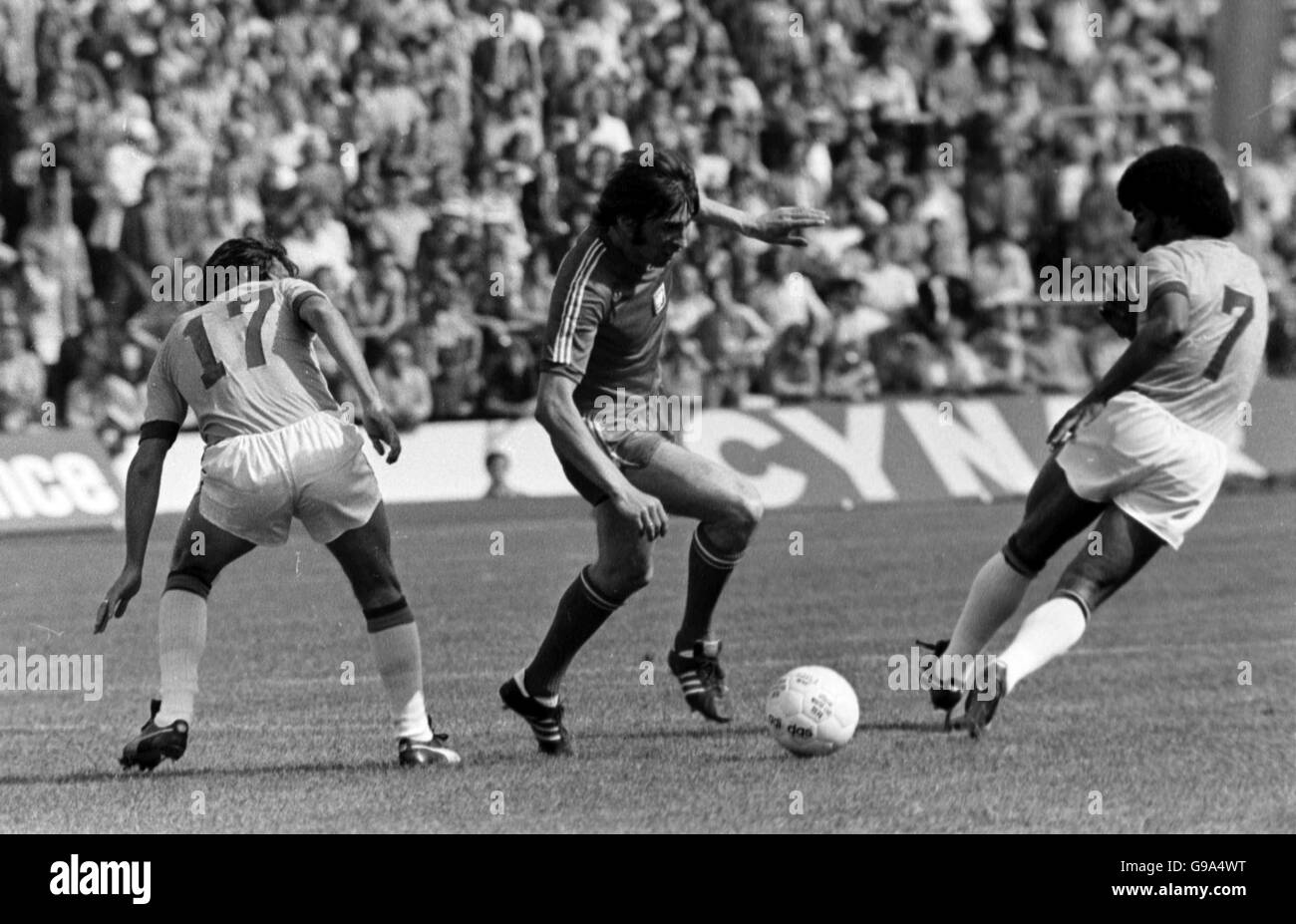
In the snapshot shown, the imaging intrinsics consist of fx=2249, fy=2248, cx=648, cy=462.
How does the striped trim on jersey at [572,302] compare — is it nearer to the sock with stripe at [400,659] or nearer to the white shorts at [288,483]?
the white shorts at [288,483]

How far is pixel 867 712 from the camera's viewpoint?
927 cm

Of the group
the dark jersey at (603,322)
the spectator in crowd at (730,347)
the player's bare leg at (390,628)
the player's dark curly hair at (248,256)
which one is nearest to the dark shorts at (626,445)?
the dark jersey at (603,322)

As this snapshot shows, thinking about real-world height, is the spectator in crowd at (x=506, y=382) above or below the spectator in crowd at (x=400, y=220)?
below

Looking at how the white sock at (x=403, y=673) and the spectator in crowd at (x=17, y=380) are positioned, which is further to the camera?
the spectator in crowd at (x=17, y=380)

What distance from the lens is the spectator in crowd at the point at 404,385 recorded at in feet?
61.4

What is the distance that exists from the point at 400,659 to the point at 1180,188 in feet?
10.8

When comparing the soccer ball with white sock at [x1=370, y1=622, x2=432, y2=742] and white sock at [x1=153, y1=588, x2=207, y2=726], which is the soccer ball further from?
white sock at [x1=153, y1=588, x2=207, y2=726]

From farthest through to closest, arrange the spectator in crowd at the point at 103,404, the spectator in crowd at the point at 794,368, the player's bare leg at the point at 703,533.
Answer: the spectator in crowd at the point at 794,368 < the spectator in crowd at the point at 103,404 < the player's bare leg at the point at 703,533

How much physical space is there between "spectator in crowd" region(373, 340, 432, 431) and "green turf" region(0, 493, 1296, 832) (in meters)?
2.45

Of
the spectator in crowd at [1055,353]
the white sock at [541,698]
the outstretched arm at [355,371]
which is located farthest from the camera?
the spectator in crowd at [1055,353]

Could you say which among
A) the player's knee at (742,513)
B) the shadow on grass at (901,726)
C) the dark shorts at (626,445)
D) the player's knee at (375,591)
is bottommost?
the shadow on grass at (901,726)

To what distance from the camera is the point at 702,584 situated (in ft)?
29.7

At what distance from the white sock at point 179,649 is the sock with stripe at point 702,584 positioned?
203cm

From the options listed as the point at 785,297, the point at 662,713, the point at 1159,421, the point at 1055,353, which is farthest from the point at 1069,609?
the point at 1055,353
